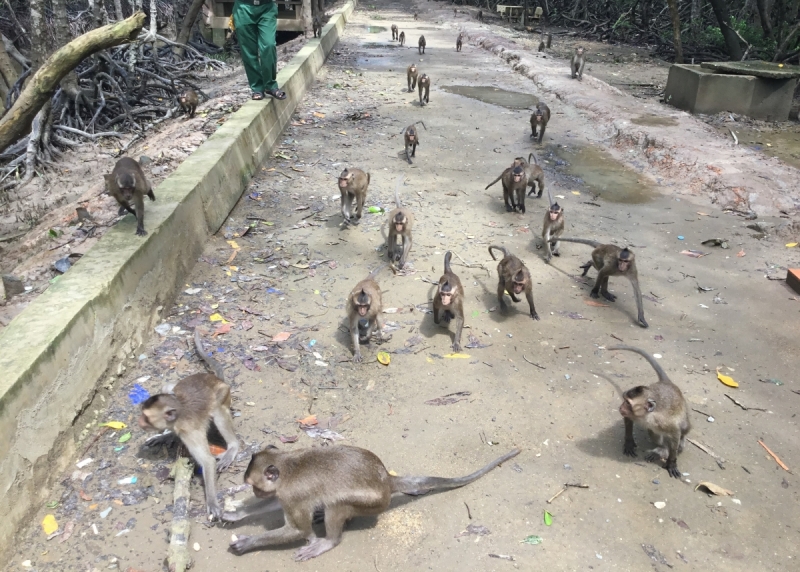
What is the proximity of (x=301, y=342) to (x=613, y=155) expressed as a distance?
7.44 meters

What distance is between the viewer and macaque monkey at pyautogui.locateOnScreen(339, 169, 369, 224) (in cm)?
704

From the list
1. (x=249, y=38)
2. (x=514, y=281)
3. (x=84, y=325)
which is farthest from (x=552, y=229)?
(x=249, y=38)

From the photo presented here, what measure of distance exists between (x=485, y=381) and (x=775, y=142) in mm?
9313

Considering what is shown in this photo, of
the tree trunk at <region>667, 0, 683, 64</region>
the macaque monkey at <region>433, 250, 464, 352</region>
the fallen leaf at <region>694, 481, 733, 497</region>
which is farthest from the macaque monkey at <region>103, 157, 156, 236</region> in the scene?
the tree trunk at <region>667, 0, 683, 64</region>

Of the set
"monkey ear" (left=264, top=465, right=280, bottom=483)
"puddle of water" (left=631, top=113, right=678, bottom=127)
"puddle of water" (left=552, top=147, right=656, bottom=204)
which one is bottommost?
"monkey ear" (left=264, top=465, right=280, bottom=483)

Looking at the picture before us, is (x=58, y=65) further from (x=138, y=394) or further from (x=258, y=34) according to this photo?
(x=258, y=34)

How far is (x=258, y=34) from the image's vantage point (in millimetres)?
9164

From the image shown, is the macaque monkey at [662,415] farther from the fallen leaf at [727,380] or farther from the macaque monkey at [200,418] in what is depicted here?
the macaque monkey at [200,418]

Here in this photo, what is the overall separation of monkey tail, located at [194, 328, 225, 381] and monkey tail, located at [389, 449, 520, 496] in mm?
1711

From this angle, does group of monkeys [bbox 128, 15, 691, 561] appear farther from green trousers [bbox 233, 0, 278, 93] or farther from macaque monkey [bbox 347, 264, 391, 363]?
green trousers [bbox 233, 0, 278, 93]

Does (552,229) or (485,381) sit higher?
(552,229)

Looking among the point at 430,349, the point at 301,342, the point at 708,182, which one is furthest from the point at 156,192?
the point at 708,182

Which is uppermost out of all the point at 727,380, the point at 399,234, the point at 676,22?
the point at 676,22

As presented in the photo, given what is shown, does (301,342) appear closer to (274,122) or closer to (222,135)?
(222,135)
